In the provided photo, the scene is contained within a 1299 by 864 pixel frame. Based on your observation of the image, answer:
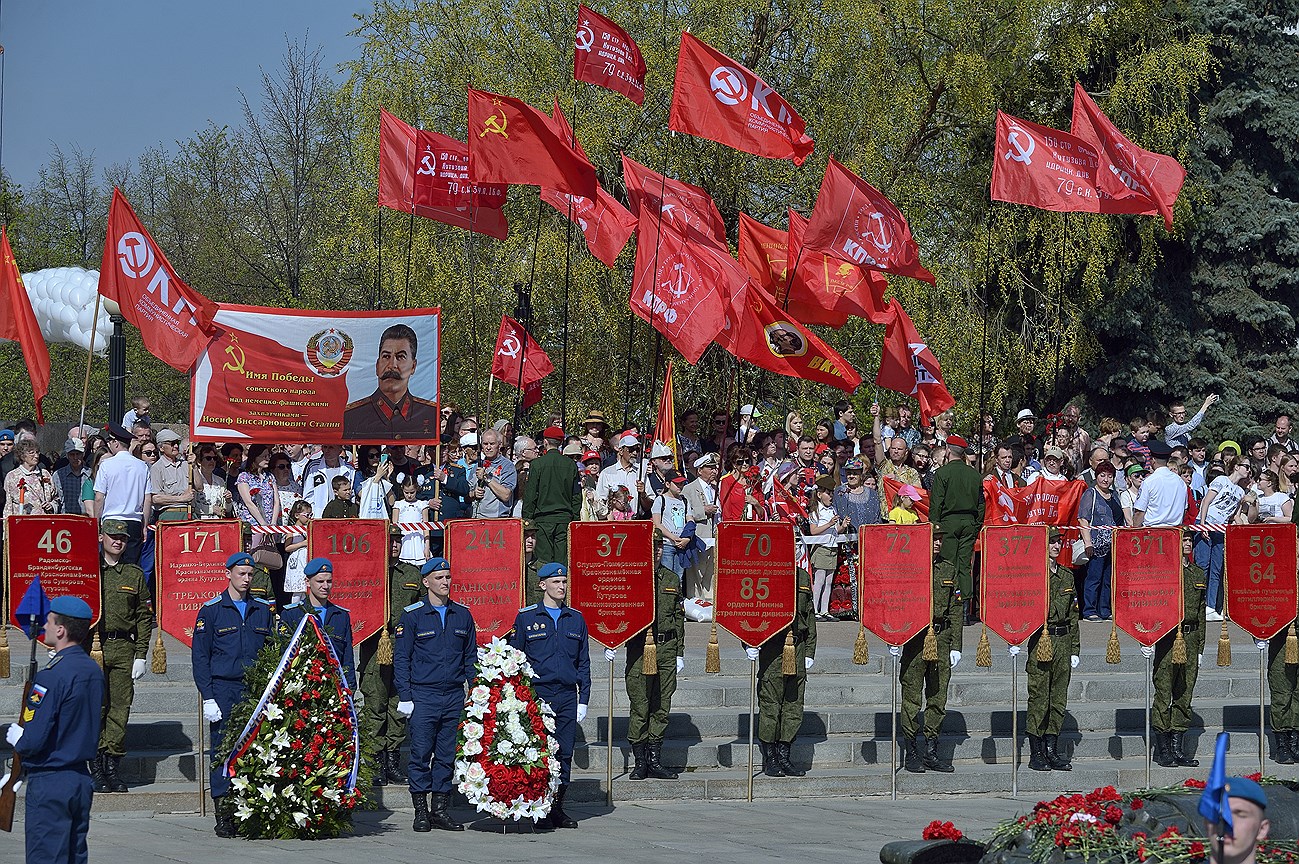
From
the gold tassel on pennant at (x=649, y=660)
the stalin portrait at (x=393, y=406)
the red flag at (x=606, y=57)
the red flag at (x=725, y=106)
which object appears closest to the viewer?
the gold tassel on pennant at (x=649, y=660)

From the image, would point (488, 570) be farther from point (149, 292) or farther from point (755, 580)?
point (149, 292)

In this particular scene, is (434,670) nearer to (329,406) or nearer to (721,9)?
(329,406)

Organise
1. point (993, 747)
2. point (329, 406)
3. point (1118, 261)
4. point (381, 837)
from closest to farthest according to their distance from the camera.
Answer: point (381, 837) < point (993, 747) < point (329, 406) < point (1118, 261)

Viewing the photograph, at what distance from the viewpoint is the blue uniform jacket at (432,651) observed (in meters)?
12.4

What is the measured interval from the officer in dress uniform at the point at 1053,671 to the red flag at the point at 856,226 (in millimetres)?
5565

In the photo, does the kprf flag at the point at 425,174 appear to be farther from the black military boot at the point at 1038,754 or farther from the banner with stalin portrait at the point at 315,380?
the black military boot at the point at 1038,754

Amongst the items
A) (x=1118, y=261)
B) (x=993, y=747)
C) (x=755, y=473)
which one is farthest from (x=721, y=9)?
(x=993, y=747)

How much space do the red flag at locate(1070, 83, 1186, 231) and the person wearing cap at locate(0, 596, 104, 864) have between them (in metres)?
13.8

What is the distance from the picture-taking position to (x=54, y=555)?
12914 millimetres

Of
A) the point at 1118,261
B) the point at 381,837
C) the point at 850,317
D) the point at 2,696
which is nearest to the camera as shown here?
the point at 381,837

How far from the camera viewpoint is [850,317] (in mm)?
26797

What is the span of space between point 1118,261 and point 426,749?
2120 cm

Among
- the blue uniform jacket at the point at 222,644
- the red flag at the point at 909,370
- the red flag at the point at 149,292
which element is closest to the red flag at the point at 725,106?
the red flag at the point at 909,370

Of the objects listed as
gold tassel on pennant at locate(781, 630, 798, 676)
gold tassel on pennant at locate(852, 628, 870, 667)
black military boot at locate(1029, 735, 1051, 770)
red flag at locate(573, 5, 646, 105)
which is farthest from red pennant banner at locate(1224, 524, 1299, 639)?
red flag at locate(573, 5, 646, 105)
